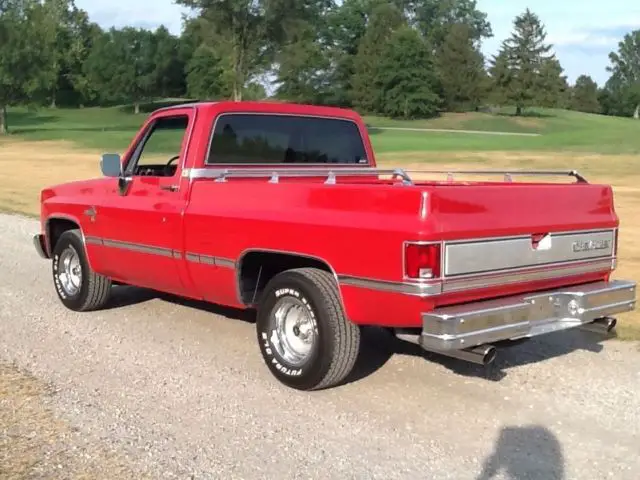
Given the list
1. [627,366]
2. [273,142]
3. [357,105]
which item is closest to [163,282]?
[273,142]

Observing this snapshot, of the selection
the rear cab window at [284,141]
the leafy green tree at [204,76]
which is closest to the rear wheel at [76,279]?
the rear cab window at [284,141]

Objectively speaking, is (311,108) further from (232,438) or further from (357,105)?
(357,105)

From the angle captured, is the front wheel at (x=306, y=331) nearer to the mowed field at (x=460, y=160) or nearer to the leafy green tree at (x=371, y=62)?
the mowed field at (x=460, y=160)

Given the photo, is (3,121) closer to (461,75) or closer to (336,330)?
(461,75)

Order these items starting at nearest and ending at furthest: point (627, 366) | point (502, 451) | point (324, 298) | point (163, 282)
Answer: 1. point (502, 451)
2. point (324, 298)
3. point (627, 366)
4. point (163, 282)

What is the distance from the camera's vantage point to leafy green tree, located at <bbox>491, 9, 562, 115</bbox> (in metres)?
87.9

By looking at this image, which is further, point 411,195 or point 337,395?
point 337,395

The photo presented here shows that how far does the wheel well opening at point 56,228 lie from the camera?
8.07 metres

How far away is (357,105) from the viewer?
88.4 m

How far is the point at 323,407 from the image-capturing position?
5.19 meters

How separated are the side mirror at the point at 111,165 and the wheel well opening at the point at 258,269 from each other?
175 centimetres

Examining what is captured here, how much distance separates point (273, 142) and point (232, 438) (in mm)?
2852

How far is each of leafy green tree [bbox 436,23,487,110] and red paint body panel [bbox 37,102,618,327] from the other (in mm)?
85342

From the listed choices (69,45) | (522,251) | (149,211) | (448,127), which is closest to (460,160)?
(149,211)
